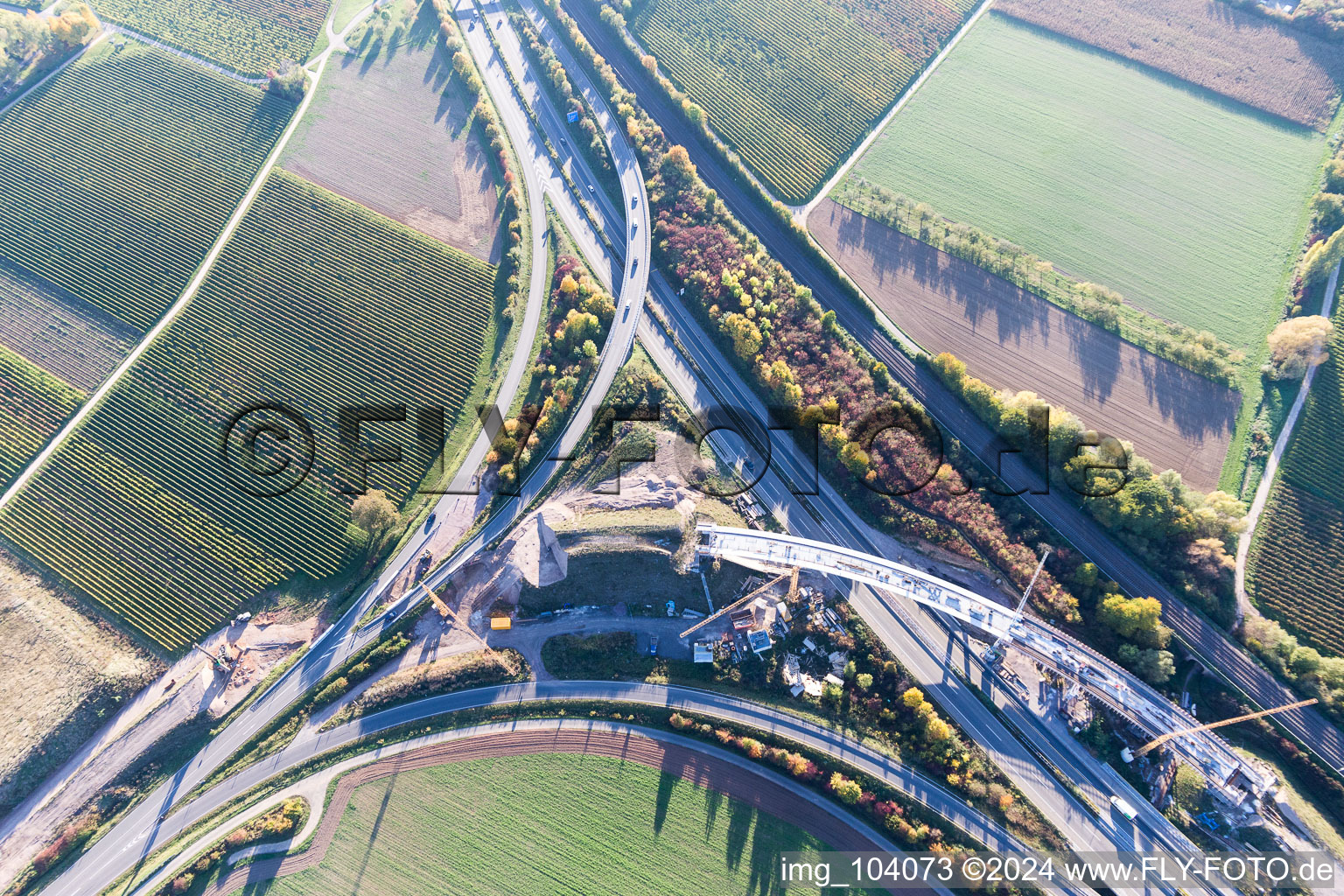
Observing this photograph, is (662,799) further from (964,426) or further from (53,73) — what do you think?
(53,73)

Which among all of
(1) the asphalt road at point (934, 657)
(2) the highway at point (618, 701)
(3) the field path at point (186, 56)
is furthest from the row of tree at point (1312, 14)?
(3) the field path at point (186, 56)

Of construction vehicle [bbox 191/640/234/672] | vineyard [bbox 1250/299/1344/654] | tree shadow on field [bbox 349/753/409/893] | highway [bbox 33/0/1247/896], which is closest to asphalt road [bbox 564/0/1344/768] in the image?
vineyard [bbox 1250/299/1344/654]

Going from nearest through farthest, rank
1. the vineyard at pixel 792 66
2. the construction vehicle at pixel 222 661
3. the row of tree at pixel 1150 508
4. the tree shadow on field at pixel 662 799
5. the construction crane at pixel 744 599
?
the tree shadow on field at pixel 662 799, the row of tree at pixel 1150 508, the construction crane at pixel 744 599, the construction vehicle at pixel 222 661, the vineyard at pixel 792 66

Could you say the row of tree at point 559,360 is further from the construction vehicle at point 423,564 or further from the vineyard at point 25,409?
the vineyard at point 25,409

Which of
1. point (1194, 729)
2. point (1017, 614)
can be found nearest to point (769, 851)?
point (1017, 614)

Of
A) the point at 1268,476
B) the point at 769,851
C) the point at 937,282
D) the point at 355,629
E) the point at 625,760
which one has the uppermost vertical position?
the point at 937,282

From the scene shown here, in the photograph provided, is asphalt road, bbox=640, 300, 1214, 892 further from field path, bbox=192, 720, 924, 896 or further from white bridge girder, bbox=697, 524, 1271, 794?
field path, bbox=192, 720, 924, 896

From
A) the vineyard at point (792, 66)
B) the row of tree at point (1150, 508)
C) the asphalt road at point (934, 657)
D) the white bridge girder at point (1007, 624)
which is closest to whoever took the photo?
the white bridge girder at point (1007, 624)

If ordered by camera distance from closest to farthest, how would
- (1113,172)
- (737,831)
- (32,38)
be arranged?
(737,831), (1113,172), (32,38)
